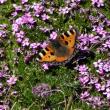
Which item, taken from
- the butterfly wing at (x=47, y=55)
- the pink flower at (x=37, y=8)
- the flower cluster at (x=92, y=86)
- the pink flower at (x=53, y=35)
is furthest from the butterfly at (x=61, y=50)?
the pink flower at (x=37, y=8)

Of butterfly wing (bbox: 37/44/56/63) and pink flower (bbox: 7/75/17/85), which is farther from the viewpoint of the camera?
pink flower (bbox: 7/75/17/85)

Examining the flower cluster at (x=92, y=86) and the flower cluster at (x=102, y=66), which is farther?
the flower cluster at (x=102, y=66)

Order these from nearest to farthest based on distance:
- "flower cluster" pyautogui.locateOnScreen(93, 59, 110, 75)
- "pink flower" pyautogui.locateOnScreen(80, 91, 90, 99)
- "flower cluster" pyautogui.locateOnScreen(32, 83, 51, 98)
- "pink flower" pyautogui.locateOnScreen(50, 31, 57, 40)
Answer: "flower cluster" pyautogui.locateOnScreen(32, 83, 51, 98), "pink flower" pyautogui.locateOnScreen(80, 91, 90, 99), "flower cluster" pyautogui.locateOnScreen(93, 59, 110, 75), "pink flower" pyautogui.locateOnScreen(50, 31, 57, 40)

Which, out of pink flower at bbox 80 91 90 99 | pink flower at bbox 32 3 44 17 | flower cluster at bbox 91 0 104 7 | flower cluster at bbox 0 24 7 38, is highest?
pink flower at bbox 32 3 44 17

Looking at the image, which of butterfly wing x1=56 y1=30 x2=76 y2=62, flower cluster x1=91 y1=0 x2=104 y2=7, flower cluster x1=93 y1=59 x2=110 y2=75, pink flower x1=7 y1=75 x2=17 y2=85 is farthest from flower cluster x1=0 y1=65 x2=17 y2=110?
flower cluster x1=91 y1=0 x2=104 y2=7

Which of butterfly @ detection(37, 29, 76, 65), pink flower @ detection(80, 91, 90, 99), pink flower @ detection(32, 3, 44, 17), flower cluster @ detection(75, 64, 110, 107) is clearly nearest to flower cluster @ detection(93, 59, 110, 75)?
flower cluster @ detection(75, 64, 110, 107)

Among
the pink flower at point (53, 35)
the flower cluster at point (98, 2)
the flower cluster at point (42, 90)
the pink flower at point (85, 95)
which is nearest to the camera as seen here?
the flower cluster at point (42, 90)

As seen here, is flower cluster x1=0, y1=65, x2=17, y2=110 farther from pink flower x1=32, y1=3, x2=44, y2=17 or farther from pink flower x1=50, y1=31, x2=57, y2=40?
pink flower x1=32, y1=3, x2=44, y2=17

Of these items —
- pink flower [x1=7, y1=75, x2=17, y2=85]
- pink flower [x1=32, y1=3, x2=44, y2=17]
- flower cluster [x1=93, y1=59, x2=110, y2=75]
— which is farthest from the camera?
pink flower [x1=32, y1=3, x2=44, y2=17]

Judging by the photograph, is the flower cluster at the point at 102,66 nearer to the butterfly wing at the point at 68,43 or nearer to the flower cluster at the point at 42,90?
the butterfly wing at the point at 68,43

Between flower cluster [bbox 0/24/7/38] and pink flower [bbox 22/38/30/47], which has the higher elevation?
flower cluster [bbox 0/24/7/38]
